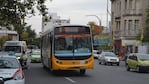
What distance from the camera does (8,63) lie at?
14.8 meters

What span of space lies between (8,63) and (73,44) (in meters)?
10.7

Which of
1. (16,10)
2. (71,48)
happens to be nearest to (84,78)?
(71,48)

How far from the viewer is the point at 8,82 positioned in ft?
42.7

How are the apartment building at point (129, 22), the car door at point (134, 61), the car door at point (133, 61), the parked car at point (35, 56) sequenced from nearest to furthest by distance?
the car door at point (134, 61) < the car door at point (133, 61) < the parked car at point (35, 56) < the apartment building at point (129, 22)

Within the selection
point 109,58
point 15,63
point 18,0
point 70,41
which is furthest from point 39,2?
point 109,58

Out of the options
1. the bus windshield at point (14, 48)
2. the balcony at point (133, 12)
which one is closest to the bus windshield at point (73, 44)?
the bus windshield at point (14, 48)

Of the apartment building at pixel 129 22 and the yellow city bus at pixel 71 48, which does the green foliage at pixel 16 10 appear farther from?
the apartment building at pixel 129 22

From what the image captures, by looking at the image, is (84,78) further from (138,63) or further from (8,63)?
(8,63)

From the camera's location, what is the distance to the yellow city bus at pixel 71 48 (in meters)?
25.1

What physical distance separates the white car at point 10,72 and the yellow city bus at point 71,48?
1002cm

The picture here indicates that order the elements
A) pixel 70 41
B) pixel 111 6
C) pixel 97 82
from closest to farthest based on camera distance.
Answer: pixel 97 82 < pixel 70 41 < pixel 111 6

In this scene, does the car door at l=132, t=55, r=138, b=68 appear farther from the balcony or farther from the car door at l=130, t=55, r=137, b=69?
the balcony

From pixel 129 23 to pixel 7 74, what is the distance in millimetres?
66071

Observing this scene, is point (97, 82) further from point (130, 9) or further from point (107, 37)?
point (107, 37)
